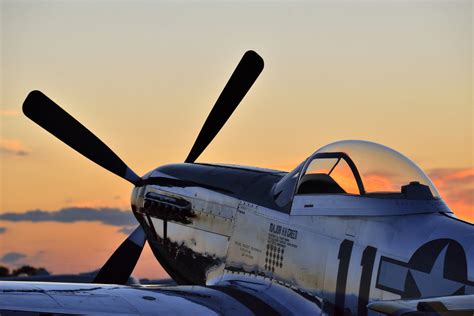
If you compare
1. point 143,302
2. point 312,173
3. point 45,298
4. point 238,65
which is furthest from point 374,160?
point 238,65

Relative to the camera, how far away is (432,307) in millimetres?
6336

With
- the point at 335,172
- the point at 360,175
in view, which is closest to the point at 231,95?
the point at 335,172

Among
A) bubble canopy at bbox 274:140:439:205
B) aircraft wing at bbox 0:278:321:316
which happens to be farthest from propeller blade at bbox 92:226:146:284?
bubble canopy at bbox 274:140:439:205

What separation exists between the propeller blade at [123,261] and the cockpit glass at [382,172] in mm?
4487

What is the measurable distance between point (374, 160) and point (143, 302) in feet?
8.99

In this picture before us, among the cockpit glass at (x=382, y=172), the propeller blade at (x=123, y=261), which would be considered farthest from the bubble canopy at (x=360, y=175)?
the propeller blade at (x=123, y=261)

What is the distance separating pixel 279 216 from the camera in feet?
35.6

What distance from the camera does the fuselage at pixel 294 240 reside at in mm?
8688

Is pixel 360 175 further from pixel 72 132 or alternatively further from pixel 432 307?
pixel 72 132

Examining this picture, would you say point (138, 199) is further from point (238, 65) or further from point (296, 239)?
point (296, 239)

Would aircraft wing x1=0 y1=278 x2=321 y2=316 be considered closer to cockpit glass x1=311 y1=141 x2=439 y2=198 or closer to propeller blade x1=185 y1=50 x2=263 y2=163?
cockpit glass x1=311 y1=141 x2=439 y2=198

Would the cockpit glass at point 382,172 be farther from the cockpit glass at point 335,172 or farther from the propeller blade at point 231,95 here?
the propeller blade at point 231,95

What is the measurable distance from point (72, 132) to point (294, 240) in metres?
5.25

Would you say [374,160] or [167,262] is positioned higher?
[374,160]
